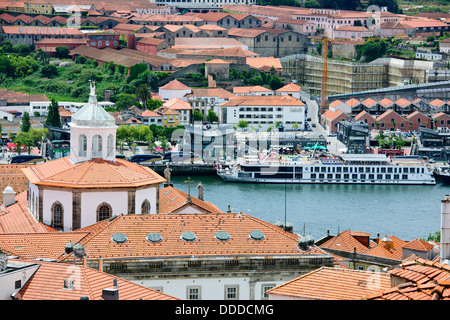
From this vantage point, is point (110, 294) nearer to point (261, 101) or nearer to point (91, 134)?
point (91, 134)

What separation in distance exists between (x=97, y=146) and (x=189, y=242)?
6.39 meters

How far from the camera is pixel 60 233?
930 inches

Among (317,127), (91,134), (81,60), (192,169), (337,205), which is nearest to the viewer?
(91,134)

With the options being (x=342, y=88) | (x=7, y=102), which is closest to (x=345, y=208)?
(x=7, y=102)

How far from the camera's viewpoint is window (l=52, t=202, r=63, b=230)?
26.5 m

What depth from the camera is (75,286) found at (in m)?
15.5

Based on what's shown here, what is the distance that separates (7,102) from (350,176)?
71.3 feet

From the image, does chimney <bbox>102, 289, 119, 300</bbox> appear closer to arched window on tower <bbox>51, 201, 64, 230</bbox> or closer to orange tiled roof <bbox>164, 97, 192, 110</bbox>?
arched window on tower <bbox>51, 201, 64, 230</bbox>

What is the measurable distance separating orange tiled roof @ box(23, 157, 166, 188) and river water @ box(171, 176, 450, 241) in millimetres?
13556

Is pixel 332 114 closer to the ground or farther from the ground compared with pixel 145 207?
closer to the ground

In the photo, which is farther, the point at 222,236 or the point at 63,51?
the point at 63,51

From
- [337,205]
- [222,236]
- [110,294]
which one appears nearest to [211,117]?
[337,205]

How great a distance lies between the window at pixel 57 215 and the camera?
86.9 ft

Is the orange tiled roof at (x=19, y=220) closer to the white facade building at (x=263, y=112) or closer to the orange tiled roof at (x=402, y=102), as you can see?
the white facade building at (x=263, y=112)
